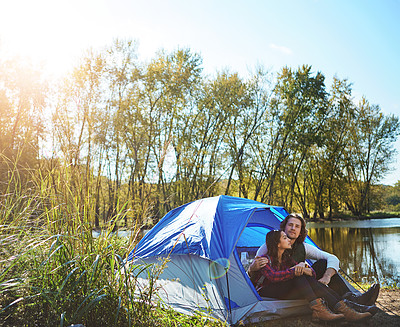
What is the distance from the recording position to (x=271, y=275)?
3357 millimetres

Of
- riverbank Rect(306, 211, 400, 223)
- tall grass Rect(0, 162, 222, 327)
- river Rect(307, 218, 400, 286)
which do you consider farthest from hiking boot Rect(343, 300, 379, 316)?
riverbank Rect(306, 211, 400, 223)

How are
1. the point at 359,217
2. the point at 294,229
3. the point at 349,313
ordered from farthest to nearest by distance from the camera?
the point at 359,217 < the point at 294,229 < the point at 349,313

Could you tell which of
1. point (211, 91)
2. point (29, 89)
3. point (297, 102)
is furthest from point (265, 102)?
point (29, 89)

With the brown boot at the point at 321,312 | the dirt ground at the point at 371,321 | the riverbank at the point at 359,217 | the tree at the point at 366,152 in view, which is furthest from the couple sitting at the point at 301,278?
the tree at the point at 366,152

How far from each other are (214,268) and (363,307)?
1338mm

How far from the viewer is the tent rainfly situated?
3260 millimetres

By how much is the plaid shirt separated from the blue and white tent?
0.17 meters

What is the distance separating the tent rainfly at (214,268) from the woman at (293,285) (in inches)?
4.7

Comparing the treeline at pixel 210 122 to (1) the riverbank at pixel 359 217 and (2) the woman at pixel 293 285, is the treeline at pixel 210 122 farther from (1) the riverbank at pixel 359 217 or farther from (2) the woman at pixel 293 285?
(2) the woman at pixel 293 285

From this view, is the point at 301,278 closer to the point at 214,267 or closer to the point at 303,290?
the point at 303,290

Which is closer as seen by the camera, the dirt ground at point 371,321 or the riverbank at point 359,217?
the dirt ground at point 371,321

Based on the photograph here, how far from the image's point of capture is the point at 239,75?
684 inches

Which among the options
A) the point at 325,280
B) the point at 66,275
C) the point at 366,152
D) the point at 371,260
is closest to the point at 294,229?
the point at 325,280

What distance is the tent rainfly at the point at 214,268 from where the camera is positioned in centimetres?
326
